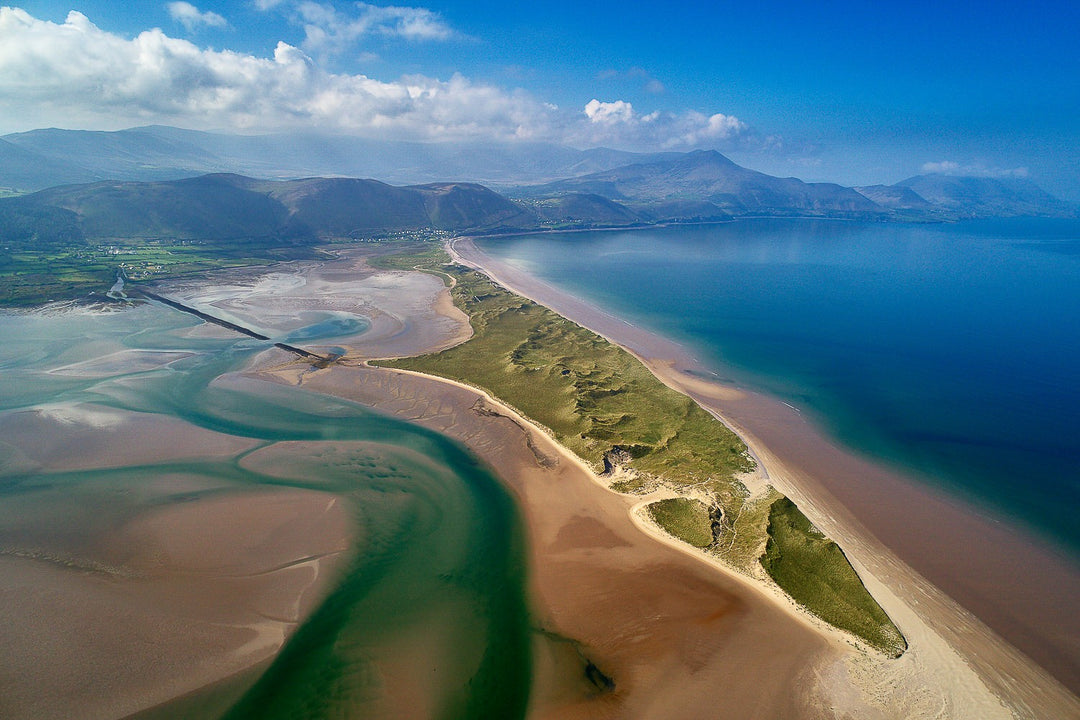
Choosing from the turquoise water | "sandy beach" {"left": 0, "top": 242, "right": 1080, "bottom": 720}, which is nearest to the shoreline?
"sandy beach" {"left": 0, "top": 242, "right": 1080, "bottom": 720}

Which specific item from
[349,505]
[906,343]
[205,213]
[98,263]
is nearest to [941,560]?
[349,505]

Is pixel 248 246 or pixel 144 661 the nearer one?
pixel 144 661

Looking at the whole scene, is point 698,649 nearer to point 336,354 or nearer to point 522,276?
point 336,354

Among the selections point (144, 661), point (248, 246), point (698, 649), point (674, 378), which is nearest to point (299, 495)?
point (144, 661)

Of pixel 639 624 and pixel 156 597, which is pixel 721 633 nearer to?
pixel 639 624

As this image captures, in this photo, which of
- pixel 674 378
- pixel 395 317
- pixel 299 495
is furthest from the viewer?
pixel 395 317
